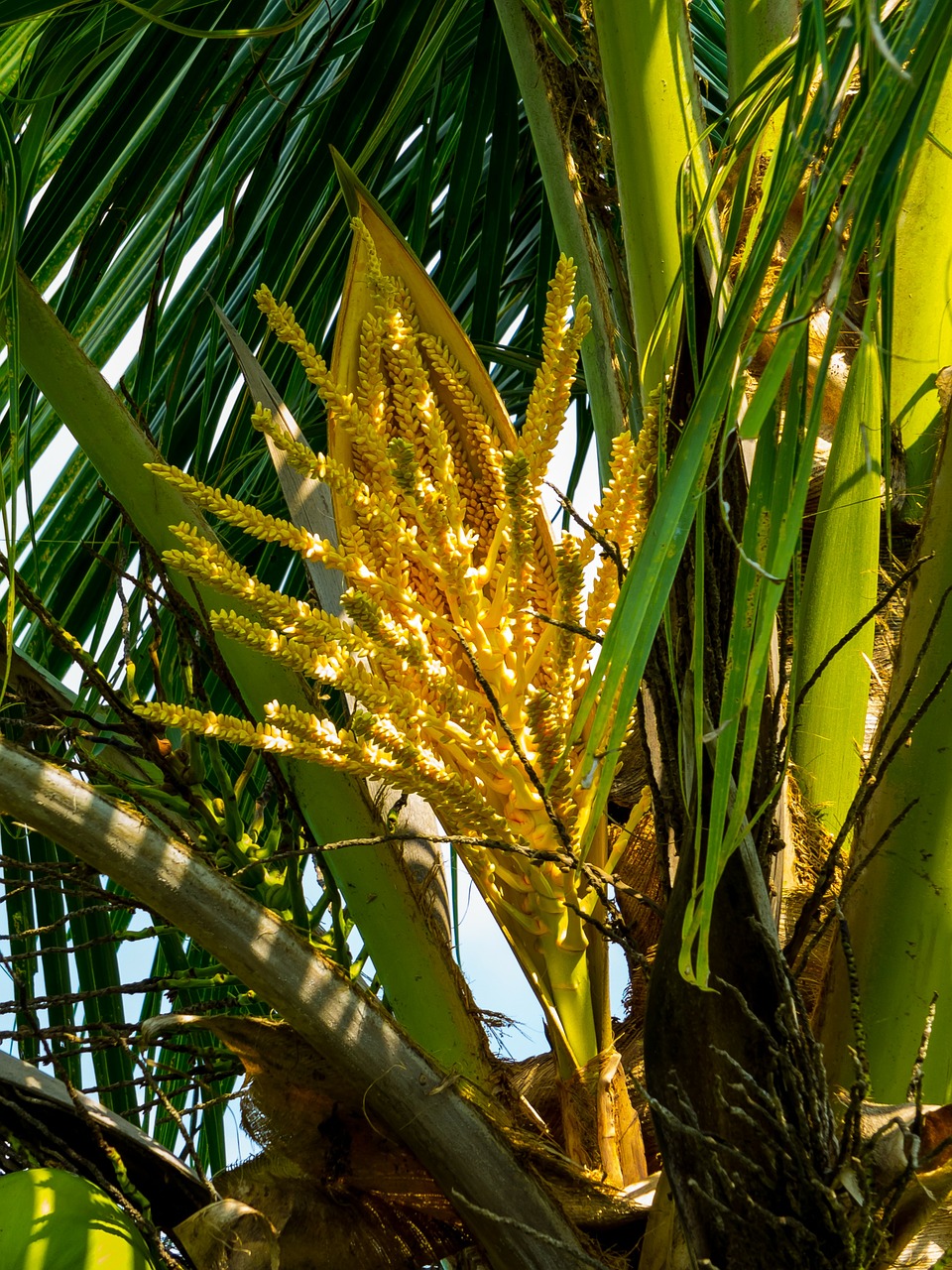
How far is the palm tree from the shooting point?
567 mm

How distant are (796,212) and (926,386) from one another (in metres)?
0.42

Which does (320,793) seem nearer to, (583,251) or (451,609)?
(451,609)

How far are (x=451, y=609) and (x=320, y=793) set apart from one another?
0.79ft

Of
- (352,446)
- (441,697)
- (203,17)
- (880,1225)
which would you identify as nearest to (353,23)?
(203,17)

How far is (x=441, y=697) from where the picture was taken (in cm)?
87

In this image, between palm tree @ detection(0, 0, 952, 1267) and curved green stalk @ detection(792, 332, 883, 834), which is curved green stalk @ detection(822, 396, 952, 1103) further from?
curved green stalk @ detection(792, 332, 883, 834)

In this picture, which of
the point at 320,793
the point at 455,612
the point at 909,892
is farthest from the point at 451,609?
the point at 909,892

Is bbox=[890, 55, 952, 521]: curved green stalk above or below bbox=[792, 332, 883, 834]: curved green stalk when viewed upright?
above

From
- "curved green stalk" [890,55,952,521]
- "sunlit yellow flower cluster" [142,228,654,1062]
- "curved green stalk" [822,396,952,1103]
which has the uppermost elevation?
"curved green stalk" [890,55,952,521]

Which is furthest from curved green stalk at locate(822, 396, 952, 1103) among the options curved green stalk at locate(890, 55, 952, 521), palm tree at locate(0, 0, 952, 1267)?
curved green stalk at locate(890, 55, 952, 521)

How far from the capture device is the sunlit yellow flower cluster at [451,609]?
837mm

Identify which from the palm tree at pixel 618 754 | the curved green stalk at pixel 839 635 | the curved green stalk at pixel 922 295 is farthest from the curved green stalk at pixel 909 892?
the curved green stalk at pixel 922 295

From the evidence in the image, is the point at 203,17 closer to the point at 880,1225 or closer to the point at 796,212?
the point at 796,212

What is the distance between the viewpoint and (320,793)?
3.62ft
